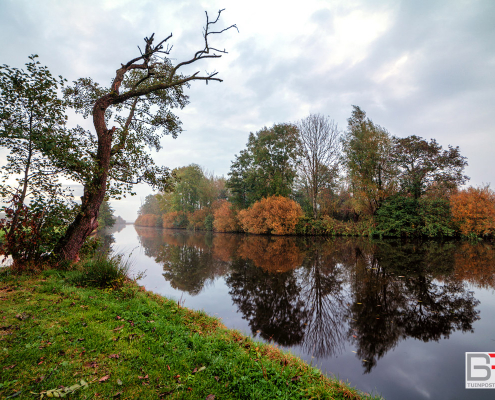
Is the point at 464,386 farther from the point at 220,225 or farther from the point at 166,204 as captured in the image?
the point at 166,204

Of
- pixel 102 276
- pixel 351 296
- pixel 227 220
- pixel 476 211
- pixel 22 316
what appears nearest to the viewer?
pixel 22 316

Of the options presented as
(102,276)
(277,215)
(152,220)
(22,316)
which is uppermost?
(277,215)

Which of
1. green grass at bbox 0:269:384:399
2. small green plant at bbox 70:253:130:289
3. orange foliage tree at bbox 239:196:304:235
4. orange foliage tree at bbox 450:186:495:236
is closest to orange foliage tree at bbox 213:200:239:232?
orange foliage tree at bbox 239:196:304:235

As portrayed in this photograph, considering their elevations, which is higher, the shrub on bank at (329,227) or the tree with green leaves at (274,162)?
the tree with green leaves at (274,162)

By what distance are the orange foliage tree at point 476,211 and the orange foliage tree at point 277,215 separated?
1433 cm

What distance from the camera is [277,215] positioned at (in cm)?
2591

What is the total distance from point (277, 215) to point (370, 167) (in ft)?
38.6

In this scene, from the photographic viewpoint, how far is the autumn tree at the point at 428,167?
2428 cm

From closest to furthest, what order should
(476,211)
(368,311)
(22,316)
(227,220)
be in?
(22,316) < (368,311) < (476,211) < (227,220)

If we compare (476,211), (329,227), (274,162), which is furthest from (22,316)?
(274,162)

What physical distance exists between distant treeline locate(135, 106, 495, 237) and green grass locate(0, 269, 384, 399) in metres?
22.5

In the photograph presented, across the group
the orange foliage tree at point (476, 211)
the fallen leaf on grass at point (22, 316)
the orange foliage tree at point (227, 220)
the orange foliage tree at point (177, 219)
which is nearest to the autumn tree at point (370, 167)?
the orange foliage tree at point (476, 211)

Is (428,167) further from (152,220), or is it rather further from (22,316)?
(152,220)

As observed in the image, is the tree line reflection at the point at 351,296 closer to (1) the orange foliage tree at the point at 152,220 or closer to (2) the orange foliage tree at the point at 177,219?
(2) the orange foliage tree at the point at 177,219
